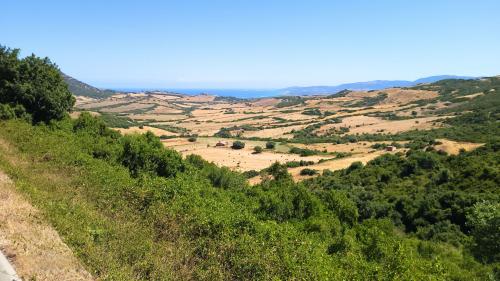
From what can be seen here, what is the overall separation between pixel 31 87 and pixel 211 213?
26481 millimetres

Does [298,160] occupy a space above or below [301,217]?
below

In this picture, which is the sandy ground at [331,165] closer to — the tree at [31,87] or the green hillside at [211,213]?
the green hillside at [211,213]

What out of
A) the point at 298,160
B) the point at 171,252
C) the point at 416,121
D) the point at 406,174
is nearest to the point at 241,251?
the point at 171,252

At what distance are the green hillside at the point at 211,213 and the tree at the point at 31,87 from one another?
0.41 feet

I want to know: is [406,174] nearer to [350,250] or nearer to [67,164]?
[350,250]

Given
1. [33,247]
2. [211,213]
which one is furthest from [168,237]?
[33,247]

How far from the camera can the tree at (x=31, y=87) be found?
1470 inches

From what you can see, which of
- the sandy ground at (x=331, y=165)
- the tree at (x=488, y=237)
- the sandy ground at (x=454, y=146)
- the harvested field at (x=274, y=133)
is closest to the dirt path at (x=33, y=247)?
the tree at (x=488, y=237)

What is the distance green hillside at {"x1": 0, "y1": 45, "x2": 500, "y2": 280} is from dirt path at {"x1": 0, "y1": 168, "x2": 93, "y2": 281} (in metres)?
0.51

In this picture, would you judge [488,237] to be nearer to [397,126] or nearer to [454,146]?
[454,146]

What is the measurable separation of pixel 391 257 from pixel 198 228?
8.47 meters

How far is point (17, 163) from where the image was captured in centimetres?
2255

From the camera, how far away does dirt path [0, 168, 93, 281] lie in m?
10.6

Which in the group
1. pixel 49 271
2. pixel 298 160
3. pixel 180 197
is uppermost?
pixel 49 271
